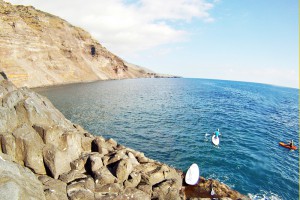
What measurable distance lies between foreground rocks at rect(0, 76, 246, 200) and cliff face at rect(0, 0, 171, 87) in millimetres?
70776

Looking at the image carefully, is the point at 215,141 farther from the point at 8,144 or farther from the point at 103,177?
the point at 8,144

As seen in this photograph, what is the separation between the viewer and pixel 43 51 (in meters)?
107

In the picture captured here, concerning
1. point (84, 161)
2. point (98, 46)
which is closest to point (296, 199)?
point (84, 161)

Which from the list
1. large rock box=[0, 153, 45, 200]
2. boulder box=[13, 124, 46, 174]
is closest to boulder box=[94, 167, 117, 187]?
boulder box=[13, 124, 46, 174]

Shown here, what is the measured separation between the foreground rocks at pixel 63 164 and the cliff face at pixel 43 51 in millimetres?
70776

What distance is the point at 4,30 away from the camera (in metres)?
87.8

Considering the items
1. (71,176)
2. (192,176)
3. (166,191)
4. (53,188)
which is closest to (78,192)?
(53,188)

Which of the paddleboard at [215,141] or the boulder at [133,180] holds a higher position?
the boulder at [133,180]

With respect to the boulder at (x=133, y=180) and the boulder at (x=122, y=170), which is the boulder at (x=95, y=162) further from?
the boulder at (x=133, y=180)

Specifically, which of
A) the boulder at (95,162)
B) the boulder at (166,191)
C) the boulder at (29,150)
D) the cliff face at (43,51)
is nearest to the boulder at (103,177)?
the boulder at (95,162)

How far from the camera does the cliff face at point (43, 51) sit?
287ft

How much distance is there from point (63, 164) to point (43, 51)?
10220 centimetres

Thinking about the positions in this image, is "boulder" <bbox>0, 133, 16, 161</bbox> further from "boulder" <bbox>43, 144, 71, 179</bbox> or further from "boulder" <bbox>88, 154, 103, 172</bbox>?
"boulder" <bbox>88, 154, 103, 172</bbox>

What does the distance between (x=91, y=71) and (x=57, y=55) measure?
101ft
